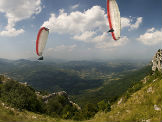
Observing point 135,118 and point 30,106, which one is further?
point 30,106

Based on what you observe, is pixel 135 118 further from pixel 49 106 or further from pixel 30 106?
pixel 49 106

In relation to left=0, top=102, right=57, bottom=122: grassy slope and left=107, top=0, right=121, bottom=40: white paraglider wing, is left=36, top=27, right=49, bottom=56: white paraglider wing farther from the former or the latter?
left=107, top=0, right=121, bottom=40: white paraglider wing

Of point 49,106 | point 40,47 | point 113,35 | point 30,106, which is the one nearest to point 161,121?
point 113,35

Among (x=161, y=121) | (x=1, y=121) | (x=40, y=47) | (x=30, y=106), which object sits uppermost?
(x=40, y=47)

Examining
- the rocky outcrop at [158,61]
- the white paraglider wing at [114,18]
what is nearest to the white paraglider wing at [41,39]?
the white paraglider wing at [114,18]

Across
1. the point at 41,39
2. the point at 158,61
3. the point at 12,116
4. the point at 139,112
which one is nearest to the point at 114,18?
the point at 41,39

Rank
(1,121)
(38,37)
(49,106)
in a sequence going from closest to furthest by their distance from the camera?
(1,121) → (38,37) → (49,106)

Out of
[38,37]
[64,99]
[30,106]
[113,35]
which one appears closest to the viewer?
[113,35]

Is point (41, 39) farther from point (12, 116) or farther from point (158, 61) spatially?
point (158, 61)
